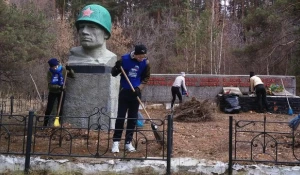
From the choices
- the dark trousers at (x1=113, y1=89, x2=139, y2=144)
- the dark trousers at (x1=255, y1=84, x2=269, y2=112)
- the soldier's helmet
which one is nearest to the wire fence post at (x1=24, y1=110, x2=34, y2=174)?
the dark trousers at (x1=113, y1=89, x2=139, y2=144)

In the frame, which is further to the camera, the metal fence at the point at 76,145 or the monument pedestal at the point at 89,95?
the monument pedestal at the point at 89,95

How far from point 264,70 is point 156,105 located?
11902 millimetres

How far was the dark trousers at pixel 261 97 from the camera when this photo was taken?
11.4 meters

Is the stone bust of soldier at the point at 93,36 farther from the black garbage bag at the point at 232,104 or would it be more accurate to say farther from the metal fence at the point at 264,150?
the black garbage bag at the point at 232,104

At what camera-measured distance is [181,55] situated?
23391 millimetres

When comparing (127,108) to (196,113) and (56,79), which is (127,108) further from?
(196,113)

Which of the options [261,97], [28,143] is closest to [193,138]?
[28,143]

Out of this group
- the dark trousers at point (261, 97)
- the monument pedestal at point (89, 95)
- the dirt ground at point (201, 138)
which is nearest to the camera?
the dirt ground at point (201, 138)

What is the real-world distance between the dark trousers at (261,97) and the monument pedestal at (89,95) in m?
6.28

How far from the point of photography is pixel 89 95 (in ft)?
21.0

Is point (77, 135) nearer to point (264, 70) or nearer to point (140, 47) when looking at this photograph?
point (140, 47)

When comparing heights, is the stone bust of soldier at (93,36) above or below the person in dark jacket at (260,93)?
above

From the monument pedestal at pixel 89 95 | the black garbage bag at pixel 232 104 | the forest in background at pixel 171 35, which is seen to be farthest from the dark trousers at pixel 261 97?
the monument pedestal at pixel 89 95

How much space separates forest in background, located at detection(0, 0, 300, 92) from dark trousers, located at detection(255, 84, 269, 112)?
4740mm
